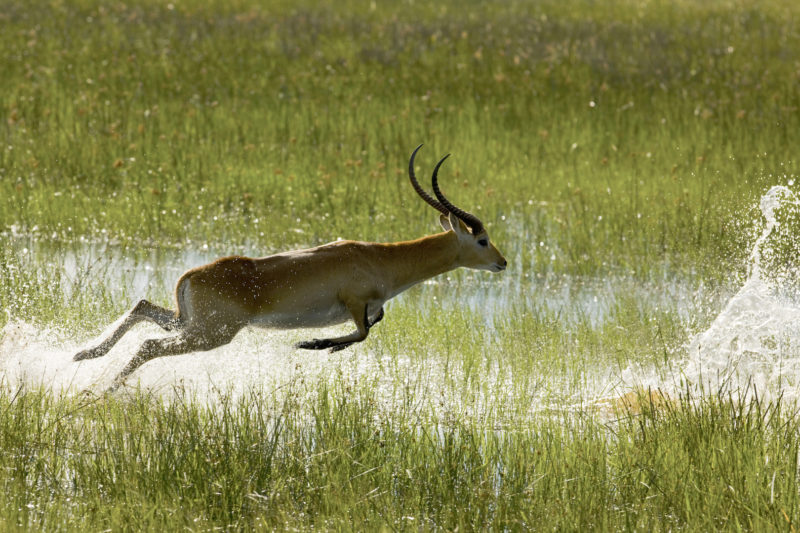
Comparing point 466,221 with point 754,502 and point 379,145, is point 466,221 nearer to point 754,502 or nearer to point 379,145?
point 754,502

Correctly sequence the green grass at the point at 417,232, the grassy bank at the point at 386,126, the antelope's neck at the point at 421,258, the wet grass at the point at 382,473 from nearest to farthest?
1. the wet grass at the point at 382,473
2. the green grass at the point at 417,232
3. the antelope's neck at the point at 421,258
4. the grassy bank at the point at 386,126

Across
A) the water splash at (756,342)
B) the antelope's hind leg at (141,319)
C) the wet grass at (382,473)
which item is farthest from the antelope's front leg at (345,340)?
the water splash at (756,342)

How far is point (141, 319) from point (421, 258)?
189 cm

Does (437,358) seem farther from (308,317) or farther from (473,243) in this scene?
(308,317)

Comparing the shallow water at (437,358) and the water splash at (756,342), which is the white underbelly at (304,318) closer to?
the shallow water at (437,358)

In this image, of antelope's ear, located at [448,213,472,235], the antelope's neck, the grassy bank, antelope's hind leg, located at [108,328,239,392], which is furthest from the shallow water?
antelope's ear, located at [448,213,472,235]

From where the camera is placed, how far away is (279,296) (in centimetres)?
727

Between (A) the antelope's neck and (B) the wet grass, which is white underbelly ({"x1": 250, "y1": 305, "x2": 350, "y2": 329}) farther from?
(B) the wet grass

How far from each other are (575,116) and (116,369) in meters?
10.1

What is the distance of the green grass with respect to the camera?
5301mm

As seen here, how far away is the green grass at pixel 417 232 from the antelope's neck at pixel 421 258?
57 cm

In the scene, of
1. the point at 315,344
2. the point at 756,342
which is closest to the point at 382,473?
the point at 315,344

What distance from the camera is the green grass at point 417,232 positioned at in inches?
209

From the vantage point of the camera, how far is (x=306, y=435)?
6.02 meters
